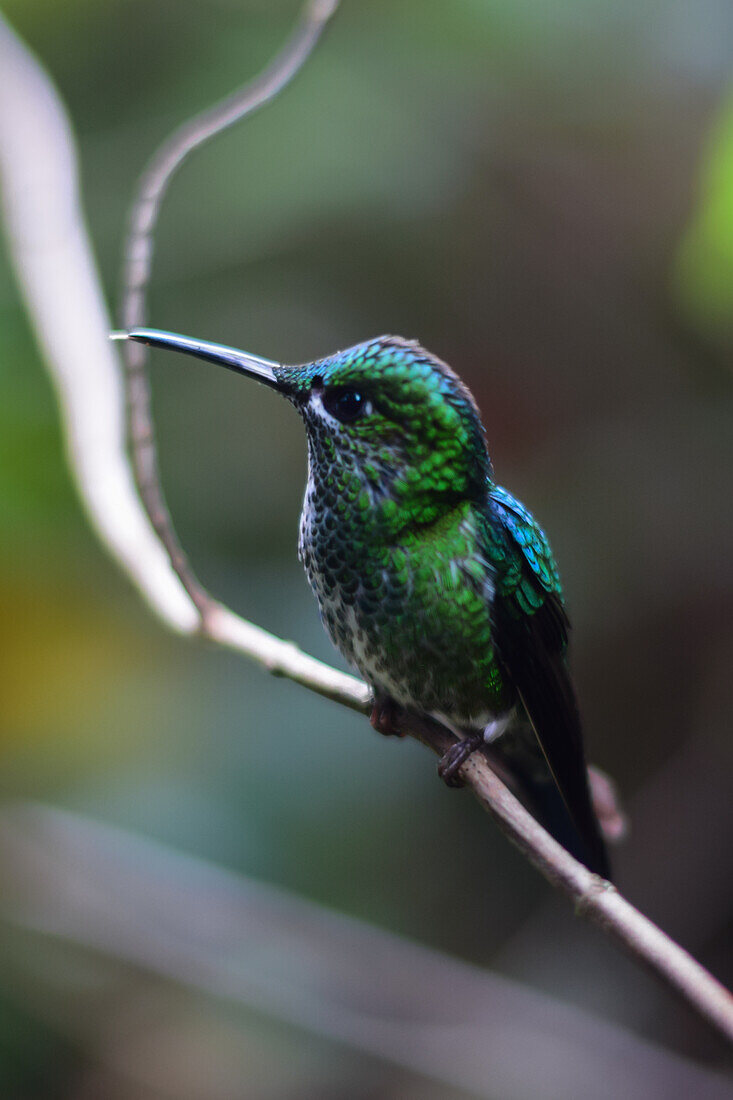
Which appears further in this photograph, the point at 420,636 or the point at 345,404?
the point at 420,636

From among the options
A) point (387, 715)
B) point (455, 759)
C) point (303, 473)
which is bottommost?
point (455, 759)

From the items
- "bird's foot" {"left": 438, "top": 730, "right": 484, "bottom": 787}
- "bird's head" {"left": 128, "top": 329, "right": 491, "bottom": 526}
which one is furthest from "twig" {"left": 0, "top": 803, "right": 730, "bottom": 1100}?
"bird's head" {"left": 128, "top": 329, "right": 491, "bottom": 526}

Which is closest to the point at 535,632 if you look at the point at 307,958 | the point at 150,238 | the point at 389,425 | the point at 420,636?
the point at 420,636

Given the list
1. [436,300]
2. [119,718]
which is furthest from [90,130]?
[119,718]

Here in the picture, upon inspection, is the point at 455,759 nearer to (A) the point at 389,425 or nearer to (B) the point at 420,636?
(B) the point at 420,636

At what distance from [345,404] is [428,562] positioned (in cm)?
26

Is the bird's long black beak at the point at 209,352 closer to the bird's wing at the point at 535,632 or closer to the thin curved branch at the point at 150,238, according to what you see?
the thin curved branch at the point at 150,238

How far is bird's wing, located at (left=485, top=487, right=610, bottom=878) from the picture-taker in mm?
1402

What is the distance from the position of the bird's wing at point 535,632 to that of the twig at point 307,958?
4.89ft

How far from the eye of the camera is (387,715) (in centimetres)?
149

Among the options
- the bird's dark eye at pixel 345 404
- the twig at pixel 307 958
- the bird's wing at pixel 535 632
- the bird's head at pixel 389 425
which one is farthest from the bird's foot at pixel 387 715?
the twig at pixel 307 958

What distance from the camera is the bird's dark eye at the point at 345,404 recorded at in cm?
128

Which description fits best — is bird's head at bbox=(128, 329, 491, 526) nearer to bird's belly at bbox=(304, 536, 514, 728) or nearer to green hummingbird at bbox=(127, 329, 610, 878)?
green hummingbird at bbox=(127, 329, 610, 878)

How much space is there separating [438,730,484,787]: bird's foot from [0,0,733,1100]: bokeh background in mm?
1282
